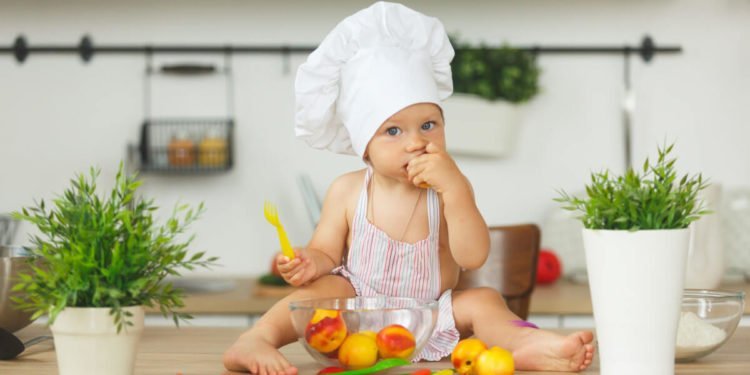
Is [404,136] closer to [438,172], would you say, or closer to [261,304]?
[438,172]

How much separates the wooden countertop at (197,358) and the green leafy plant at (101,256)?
0.12 m

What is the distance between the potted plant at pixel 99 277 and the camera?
70 centimetres

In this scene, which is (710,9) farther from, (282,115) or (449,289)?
(449,289)

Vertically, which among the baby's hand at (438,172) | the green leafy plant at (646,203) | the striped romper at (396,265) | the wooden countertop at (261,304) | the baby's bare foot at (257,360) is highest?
the baby's hand at (438,172)

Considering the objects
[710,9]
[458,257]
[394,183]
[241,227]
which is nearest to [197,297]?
[241,227]

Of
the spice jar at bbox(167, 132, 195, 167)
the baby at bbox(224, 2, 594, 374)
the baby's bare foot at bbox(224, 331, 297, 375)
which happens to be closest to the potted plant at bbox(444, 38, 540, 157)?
the spice jar at bbox(167, 132, 195, 167)

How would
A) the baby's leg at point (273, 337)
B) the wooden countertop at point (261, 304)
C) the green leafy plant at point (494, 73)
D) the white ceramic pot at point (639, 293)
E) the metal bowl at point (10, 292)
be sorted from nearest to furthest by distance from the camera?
the white ceramic pot at point (639, 293) < the baby's leg at point (273, 337) < the metal bowl at point (10, 292) < the wooden countertop at point (261, 304) < the green leafy plant at point (494, 73)

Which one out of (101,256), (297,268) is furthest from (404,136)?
(101,256)

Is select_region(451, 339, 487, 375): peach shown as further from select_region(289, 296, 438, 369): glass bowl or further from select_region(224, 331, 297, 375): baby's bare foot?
select_region(224, 331, 297, 375): baby's bare foot

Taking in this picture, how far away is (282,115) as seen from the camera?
2.44 metres

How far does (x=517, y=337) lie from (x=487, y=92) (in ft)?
4.94

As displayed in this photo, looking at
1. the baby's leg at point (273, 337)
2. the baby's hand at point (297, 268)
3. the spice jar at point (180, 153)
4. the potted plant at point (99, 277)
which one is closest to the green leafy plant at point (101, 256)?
the potted plant at point (99, 277)

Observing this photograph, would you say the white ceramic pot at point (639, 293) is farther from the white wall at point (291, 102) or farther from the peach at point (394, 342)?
the white wall at point (291, 102)

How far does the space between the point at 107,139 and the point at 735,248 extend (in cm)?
169
